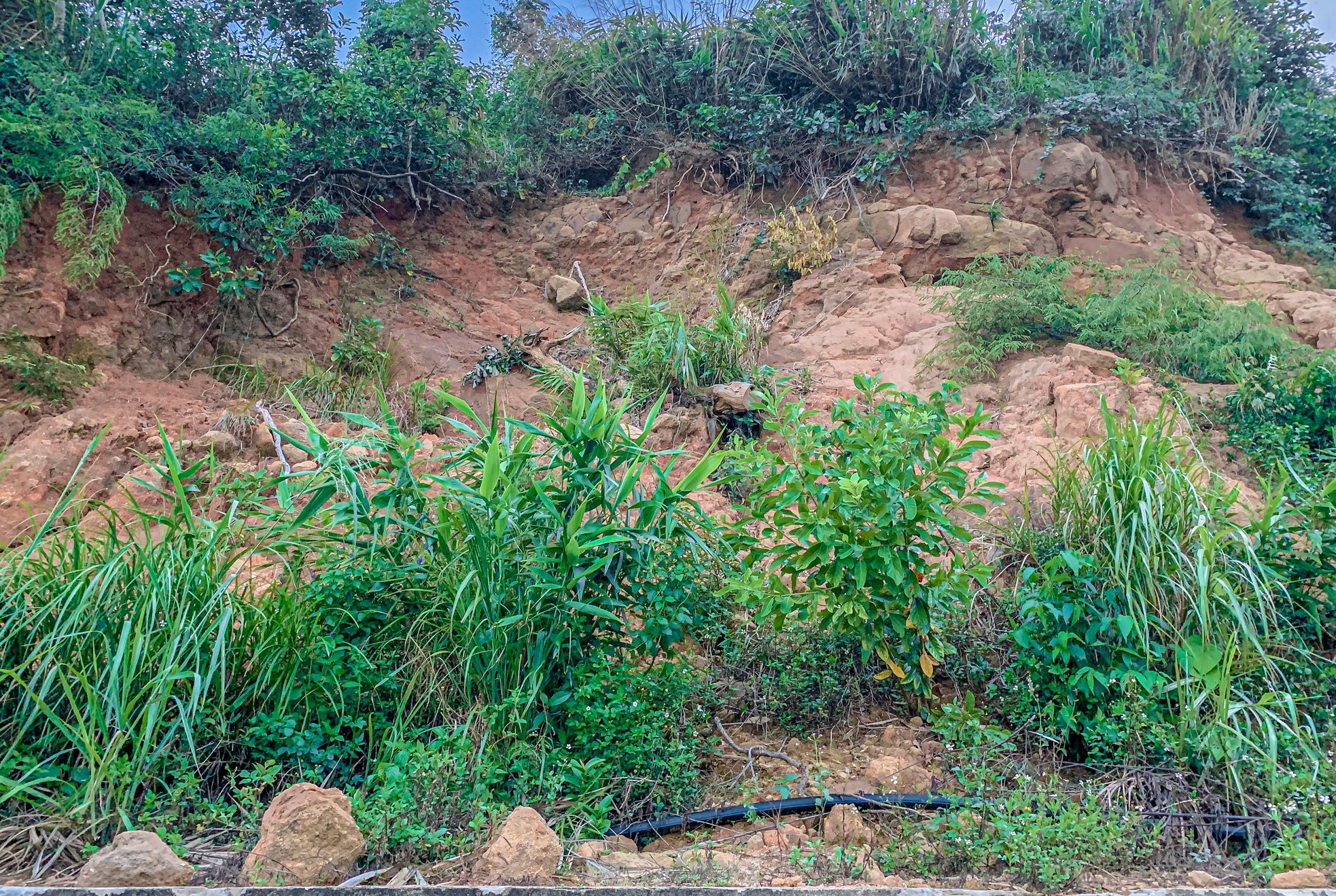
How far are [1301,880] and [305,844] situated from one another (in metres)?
2.90

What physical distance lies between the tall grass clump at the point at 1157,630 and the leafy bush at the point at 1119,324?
8.09ft

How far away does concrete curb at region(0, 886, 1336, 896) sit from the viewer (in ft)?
7.16

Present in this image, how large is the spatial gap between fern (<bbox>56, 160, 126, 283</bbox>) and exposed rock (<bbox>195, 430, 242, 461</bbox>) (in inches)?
71.1

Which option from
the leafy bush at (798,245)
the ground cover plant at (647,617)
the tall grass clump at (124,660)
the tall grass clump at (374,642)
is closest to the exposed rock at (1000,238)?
the leafy bush at (798,245)

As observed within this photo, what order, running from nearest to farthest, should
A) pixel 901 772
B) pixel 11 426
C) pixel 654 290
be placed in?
1. pixel 901 772
2. pixel 11 426
3. pixel 654 290

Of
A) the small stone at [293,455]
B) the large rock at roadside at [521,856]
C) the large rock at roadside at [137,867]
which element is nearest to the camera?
the large rock at roadside at [137,867]

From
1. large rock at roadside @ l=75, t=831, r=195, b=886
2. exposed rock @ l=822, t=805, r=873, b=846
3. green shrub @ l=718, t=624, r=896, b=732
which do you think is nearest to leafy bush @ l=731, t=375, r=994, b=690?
green shrub @ l=718, t=624, r=896, b=732

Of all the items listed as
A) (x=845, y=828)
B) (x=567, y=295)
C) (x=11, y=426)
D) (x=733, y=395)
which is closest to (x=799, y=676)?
(x=845, y=828)

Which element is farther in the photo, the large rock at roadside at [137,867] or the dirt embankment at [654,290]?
the dirt embankment at [654,290]

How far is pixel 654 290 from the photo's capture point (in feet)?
27.5

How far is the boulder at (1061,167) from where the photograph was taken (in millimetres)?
8102

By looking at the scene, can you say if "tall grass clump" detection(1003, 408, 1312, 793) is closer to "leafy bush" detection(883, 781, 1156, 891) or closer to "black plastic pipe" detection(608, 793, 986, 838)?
"leafy bush" detection(883, 781, 1156, 891)

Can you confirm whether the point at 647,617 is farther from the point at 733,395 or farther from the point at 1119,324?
the point at 1119,324

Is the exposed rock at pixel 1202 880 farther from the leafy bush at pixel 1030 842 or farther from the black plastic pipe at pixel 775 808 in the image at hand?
the black plastic pipe at pixel 775 808
